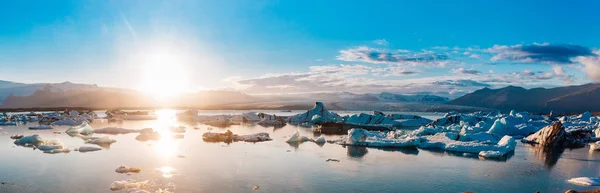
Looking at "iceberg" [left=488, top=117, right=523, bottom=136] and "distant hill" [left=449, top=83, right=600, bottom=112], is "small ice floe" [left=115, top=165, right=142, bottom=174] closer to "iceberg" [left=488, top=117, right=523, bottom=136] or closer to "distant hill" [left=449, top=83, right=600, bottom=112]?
"iceberg" [left=488, top=117, right=523, bottom=136]

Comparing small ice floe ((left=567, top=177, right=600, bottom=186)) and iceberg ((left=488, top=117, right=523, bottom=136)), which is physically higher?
iceberg ((left=488, top=117, right=523, bottom=136))

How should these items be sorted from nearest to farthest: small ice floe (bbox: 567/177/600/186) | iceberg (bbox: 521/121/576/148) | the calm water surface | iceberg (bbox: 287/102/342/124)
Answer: the calm water surface → small ice floe (bbox: 567/177/600/186) → iceberg (bbox: 521/121/576/148) → iceberg (bbox: 287/102/342/124)

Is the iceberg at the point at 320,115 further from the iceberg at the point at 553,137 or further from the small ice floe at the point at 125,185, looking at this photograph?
the small ice floe at the point at 125,185

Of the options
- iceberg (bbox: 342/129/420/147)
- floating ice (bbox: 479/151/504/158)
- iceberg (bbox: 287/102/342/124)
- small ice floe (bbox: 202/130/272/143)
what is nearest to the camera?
floating ice (bbox: 479/151/504/158)

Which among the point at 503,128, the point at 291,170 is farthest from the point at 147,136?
the point at 503,128

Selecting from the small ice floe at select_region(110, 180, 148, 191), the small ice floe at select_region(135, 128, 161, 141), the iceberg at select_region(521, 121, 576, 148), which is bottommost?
the small ice floe at select_region(110, 180, 148, 191)

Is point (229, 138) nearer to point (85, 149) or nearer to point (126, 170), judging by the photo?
point (85, 149)

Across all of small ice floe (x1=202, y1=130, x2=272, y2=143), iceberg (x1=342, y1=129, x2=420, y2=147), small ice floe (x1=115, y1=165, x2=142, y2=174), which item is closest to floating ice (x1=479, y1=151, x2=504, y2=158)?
iceberg (x1=342, y1=129, x2=420, y2=147)

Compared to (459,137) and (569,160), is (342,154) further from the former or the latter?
(569,160)
